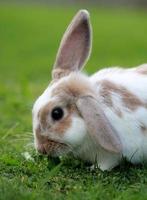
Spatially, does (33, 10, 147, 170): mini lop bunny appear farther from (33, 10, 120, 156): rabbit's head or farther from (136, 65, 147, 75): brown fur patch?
(136, 65, 147, 75): brown fur patch

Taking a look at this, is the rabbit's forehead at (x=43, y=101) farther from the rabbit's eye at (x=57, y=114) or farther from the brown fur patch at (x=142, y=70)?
the brown fur patch at (x=142, y=70)

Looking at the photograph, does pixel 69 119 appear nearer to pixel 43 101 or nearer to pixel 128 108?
pixel 43 101

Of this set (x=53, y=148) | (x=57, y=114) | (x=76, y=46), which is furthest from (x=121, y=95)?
(x=76, y=46)

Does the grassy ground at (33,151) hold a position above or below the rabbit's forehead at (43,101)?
below

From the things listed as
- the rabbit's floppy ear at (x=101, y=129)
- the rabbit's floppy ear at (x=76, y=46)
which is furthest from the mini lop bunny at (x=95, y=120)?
the rabbit's floppy ear at (x=76, y=46)

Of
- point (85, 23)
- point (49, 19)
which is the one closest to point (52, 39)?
point (49, 19)

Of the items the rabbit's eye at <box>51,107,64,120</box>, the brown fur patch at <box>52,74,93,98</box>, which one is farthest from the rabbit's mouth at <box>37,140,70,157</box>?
the brown fur patch at <box>52,74,93,98</box>
